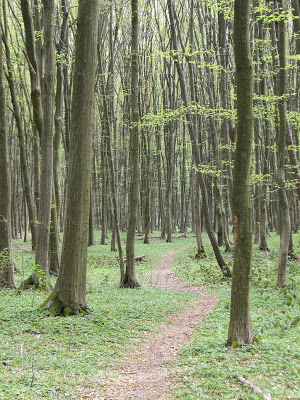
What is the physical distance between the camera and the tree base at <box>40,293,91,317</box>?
660 cm

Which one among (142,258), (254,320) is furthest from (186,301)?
(142,258)

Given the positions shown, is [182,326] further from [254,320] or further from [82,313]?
[82,313]

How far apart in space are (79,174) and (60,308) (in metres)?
2.51

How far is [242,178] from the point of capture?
5.12 meters

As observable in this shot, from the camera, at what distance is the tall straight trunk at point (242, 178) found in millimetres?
5078

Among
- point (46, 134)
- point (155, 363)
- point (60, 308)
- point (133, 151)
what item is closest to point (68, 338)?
point (60, 308)

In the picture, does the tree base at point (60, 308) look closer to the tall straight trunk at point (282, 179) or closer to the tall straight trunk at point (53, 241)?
the tall straight trunk at point (53, 241)

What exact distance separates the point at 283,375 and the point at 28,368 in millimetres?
3018

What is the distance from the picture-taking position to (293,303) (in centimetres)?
812

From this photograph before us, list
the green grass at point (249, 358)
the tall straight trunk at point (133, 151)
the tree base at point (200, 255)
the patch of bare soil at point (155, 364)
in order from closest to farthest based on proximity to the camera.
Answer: the green grass at point (249, 358) → the patch of bare soil at point (155, 364) → the tall straight trunk at point (133, 151) → the tree base at point (200, 255)

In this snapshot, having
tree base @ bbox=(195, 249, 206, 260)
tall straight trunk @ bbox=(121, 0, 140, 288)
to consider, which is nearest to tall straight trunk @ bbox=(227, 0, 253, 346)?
tall straight trunk @ bbox=(121, 0, 140, 288)

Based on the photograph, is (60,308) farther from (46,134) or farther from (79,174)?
(46,134)

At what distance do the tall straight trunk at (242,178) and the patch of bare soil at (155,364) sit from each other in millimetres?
1158

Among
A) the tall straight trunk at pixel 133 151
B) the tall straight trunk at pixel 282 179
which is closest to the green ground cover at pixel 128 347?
the tall straight trunk at pixel 282 179
